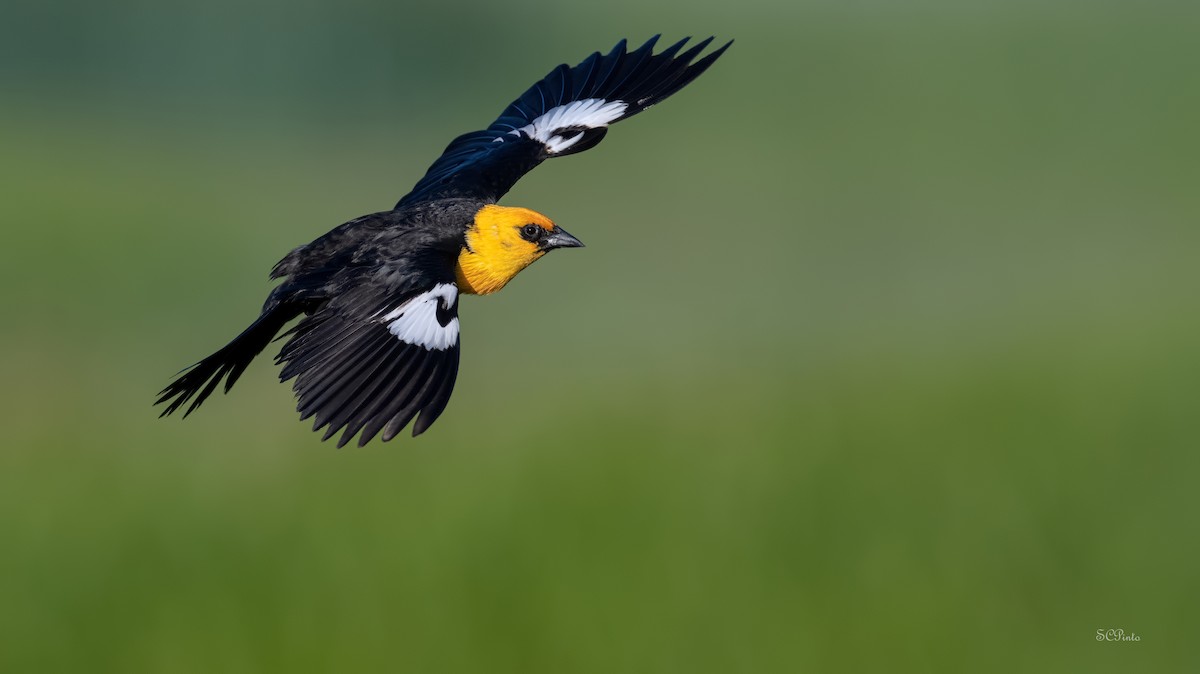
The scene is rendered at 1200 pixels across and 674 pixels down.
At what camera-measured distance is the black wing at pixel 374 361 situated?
14.0ft

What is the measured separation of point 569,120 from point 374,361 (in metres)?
2.44

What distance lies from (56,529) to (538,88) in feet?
26.5

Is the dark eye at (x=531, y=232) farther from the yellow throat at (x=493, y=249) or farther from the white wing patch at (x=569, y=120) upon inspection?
the white wing patch at (x=569, y=120)

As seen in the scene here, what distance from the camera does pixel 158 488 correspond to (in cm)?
1341

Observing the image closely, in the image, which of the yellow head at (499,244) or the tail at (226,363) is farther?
the yellow head at (499,244)

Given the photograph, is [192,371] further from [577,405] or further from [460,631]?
[577,405]

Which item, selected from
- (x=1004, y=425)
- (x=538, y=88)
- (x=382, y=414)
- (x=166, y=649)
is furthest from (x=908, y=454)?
(x=382, y=414)

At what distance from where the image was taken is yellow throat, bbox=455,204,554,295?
520 centimetres

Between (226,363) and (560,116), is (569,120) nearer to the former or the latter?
(560,116)

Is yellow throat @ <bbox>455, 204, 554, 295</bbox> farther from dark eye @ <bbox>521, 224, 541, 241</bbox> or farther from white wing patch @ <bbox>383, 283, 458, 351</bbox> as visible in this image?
white wing patch @ <bbox>383, 283, 458, 351</bbox>

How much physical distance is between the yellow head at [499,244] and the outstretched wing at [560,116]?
435 millimetres
